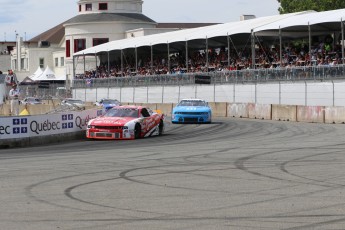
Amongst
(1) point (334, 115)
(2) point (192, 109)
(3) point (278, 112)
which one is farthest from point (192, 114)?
(1) point (334, 115)

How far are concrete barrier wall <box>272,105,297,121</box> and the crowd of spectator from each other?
308 cm

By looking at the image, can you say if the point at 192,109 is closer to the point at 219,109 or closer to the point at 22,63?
the point at 219,109

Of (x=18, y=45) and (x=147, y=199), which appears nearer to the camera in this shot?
(x=147, y=199)

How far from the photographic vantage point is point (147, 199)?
1262cm

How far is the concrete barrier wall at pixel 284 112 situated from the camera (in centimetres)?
3872

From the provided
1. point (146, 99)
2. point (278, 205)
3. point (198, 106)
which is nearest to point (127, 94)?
point (146, 99)

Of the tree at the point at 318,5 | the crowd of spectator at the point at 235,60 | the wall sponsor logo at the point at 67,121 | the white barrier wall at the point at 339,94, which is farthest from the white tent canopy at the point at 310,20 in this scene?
the tree at the point at 318,5

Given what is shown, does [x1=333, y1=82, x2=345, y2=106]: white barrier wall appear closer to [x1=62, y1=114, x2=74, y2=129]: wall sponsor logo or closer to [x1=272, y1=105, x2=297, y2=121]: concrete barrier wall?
[x1=272, y1=105, x2=297, y2=121]: concrete barrier wall

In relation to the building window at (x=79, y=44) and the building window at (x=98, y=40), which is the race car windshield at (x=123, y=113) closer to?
the building window at (x=98, y=40)

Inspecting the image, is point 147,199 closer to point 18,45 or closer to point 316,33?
point 316,33

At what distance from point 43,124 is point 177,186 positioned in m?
13.3

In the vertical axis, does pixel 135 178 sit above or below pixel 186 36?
below

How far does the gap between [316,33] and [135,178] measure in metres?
35.4

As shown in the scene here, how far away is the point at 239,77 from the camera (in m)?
47.4
